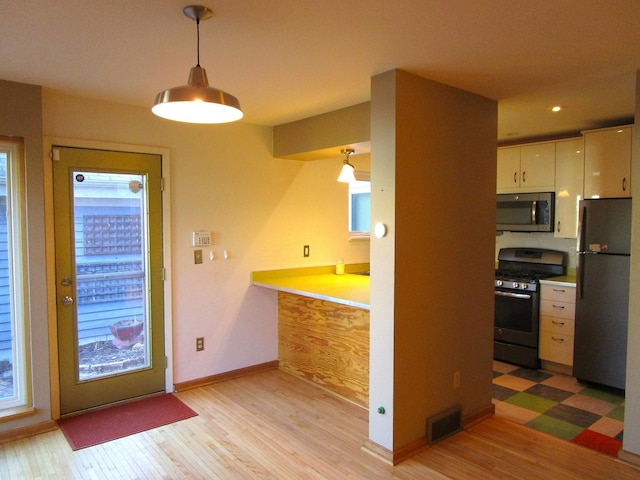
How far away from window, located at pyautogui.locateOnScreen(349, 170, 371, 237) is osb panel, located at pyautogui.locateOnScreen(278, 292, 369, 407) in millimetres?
1378

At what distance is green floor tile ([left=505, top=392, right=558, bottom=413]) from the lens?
3.60 metres

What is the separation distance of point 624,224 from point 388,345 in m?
2.49

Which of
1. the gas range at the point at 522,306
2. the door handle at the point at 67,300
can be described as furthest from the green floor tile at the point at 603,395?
the door handle at the point at 67,300

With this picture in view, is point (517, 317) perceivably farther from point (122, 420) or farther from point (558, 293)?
point (122, 420)

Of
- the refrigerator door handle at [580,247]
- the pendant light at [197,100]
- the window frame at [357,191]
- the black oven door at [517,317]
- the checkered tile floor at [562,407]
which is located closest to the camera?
the pendant light at [197,100]

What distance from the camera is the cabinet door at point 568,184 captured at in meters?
4.24

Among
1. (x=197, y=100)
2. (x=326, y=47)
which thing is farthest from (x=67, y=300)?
(x=326, y=47)

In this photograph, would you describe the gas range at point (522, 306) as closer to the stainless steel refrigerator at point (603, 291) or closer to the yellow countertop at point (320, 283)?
the stainless steel refrigerator at point (603, 291)

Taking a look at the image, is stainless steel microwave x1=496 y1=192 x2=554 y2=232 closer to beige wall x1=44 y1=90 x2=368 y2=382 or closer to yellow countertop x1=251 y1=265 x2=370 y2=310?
yellow countertop x1=251 y1=265 x2=370 y2=310

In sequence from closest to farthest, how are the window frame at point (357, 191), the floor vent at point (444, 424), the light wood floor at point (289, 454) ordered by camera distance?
the light wood floor at point (289, 454), the floor vent at point (444, 424), the window frame at point (357, 191)

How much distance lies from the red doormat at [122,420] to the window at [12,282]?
0.41 m

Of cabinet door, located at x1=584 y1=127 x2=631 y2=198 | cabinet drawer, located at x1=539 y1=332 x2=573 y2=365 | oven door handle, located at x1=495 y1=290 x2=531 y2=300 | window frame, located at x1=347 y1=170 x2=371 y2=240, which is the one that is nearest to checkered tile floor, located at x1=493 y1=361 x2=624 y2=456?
cabinet drawer, located at x1=539 y1=332 x2=573 y2=365

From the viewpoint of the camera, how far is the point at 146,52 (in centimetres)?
234

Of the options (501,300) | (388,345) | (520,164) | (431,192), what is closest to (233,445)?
(388,345)
